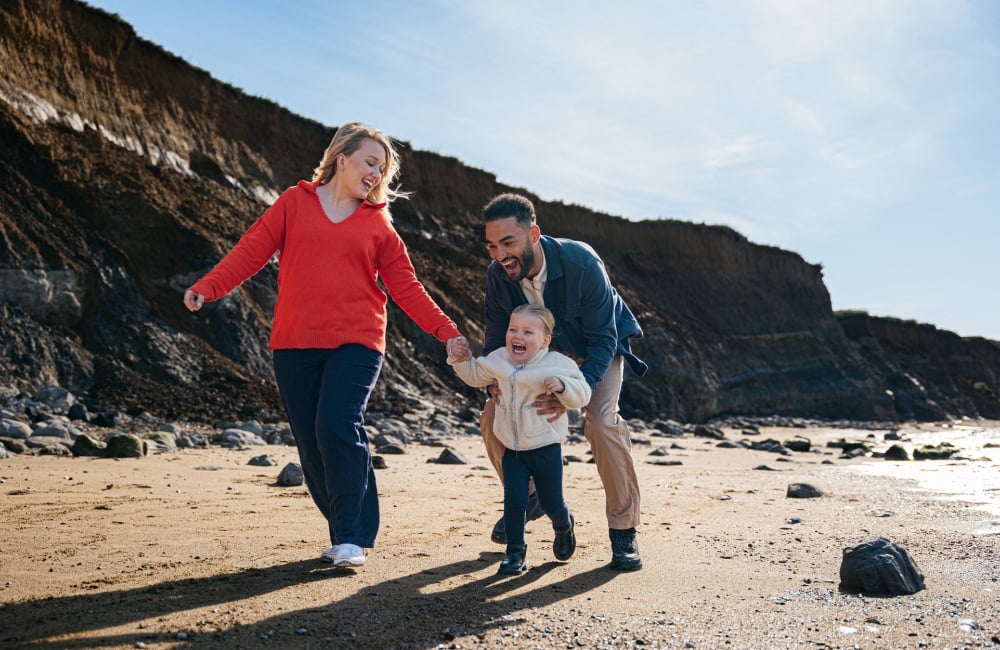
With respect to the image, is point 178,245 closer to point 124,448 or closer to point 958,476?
point 124,448

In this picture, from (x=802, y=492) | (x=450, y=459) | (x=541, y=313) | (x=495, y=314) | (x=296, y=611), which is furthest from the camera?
(x=450, y=459)

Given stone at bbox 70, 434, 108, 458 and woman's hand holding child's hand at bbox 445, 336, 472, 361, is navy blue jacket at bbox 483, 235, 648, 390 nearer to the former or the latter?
woman's hand holding child's hand at bbox 445, 336, 472, 361

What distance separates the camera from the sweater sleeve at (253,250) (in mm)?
3889

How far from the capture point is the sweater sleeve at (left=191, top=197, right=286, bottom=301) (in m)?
3.89

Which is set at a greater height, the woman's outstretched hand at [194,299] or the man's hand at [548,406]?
the woman's outstretched hand at [194,299]

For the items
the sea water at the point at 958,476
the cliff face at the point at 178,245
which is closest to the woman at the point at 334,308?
the sea water at the point at 958,476

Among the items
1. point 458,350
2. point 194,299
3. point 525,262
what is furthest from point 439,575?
point 194,299

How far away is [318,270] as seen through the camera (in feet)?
12.6

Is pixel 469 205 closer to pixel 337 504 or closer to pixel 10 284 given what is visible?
pixel 10 284

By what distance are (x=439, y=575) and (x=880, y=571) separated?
1.82 metres

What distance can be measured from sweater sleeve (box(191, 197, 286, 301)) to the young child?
1.11m

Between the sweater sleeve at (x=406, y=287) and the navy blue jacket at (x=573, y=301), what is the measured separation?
26cm

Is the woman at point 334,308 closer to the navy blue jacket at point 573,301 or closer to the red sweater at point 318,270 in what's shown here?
the red sweater at point 318,270

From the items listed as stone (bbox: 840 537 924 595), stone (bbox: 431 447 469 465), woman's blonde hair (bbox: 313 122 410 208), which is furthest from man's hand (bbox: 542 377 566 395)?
stone (bbox: 431 447 469 465)
